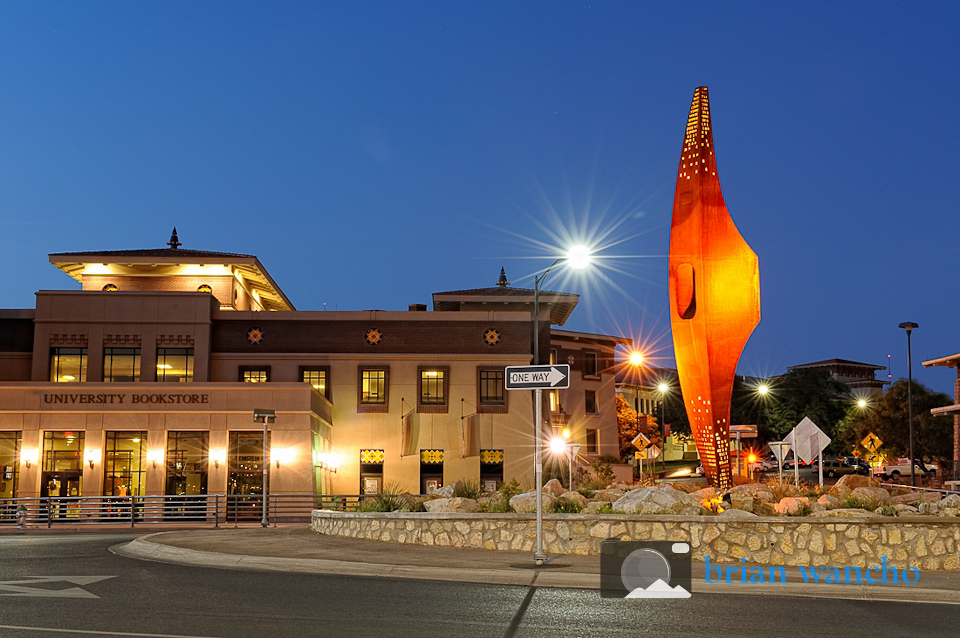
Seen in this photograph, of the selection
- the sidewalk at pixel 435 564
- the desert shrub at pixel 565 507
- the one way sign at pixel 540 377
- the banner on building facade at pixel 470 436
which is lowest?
the sidewalk at pixel 435 564

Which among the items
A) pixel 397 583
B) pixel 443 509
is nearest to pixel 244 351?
pixel 443 509

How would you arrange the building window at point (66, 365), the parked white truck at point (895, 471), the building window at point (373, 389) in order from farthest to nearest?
1. the parked white truck at point (895, 471)
2. the building window at point (373, 389)
3. the building window at point (66, 365)

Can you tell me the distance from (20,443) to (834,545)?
38446mm

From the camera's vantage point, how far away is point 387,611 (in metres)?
10.9

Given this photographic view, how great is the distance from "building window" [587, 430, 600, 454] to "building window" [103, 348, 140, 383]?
4527 centimetres

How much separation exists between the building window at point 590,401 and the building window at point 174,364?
140 ft

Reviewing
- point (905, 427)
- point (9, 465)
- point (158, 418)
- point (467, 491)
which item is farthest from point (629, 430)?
point (467, 491)

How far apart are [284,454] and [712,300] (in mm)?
24002

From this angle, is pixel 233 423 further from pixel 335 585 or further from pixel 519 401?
pixel 335 585

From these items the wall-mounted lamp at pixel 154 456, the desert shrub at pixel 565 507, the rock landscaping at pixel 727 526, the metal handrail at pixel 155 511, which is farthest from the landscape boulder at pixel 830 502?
the wall-mounted lamp at pixel 154 456

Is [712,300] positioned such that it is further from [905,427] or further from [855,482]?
[905,427]

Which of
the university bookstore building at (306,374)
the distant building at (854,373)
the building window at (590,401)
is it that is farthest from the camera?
the distant building at (854,373)

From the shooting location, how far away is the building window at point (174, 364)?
164 ft

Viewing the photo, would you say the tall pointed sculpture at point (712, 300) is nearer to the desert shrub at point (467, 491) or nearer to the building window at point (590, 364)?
the desert shrub at point (467, 491)
